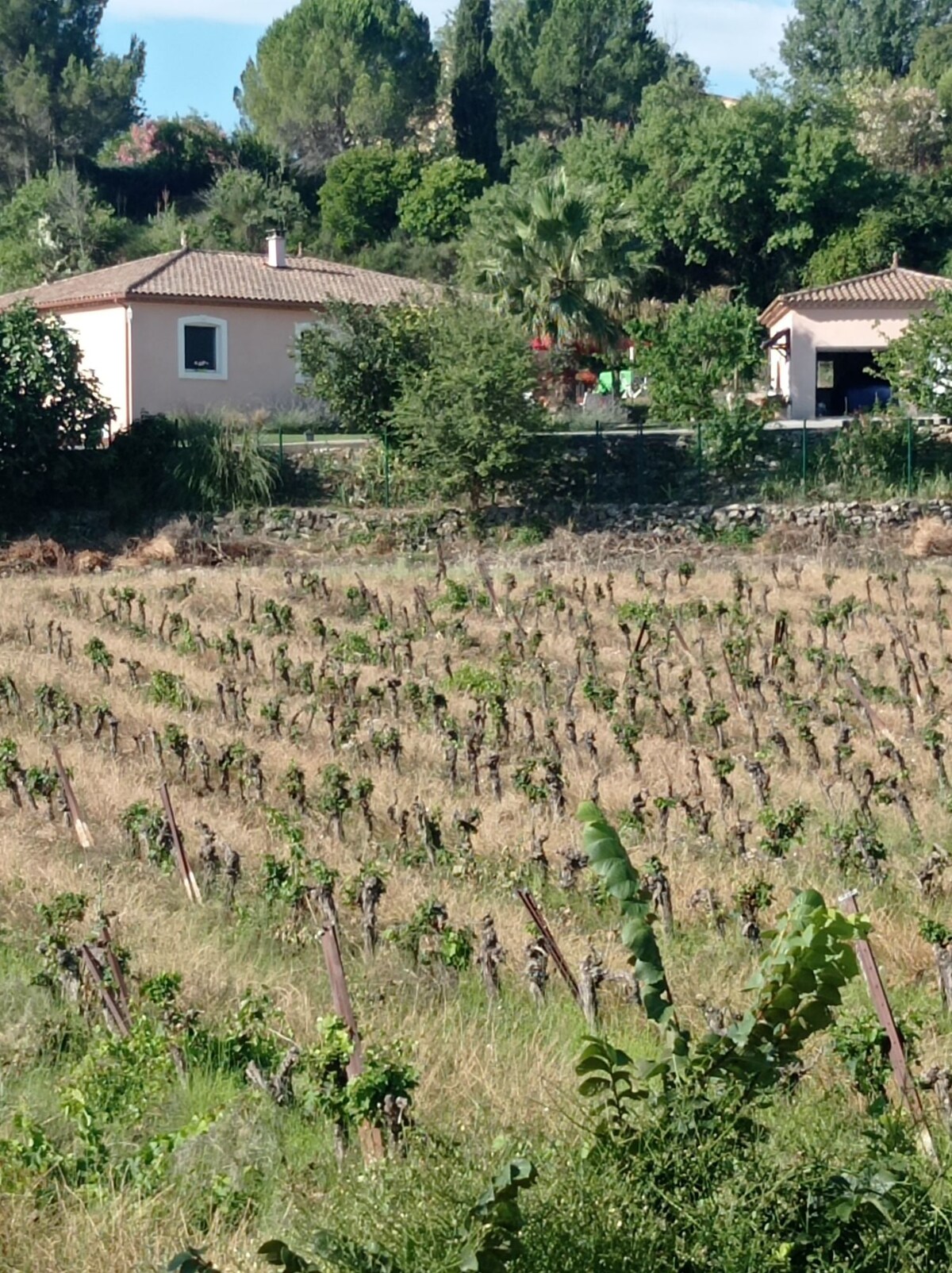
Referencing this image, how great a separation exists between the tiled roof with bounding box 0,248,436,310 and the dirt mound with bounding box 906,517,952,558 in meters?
13.9

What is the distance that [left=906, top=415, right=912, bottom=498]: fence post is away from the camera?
102ft

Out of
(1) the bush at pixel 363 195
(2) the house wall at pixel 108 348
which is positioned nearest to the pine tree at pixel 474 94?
(1) the bush at pixel 363 195

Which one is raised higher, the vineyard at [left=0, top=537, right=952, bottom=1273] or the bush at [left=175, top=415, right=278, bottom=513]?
the bush at [left=175, top=415, right=278, bottom=513]

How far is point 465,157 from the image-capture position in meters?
73.3

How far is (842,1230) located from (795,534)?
25079mm

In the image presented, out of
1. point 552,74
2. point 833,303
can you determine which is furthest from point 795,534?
point 552,74

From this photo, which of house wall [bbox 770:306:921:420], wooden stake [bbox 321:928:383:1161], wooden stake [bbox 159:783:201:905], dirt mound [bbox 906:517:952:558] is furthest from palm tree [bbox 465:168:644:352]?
wooden stake [bbox 321:928:383:1161]

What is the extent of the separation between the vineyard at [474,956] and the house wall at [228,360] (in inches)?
Answer: 850

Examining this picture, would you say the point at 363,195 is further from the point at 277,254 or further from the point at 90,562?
the point at 90,562

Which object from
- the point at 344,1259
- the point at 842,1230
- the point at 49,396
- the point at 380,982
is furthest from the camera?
the point at 49,396

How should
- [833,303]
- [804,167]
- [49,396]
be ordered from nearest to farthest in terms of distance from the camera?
[49,396] → [833,303] → [804,167]

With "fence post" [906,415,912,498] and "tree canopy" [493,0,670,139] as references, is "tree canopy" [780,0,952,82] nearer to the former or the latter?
"tree canopy" [493,0,670,139]

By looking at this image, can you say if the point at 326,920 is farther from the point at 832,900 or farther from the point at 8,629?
the point at 8,629

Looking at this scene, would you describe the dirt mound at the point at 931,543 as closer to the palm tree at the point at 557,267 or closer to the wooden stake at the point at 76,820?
the palm tree at the point at 557,267
